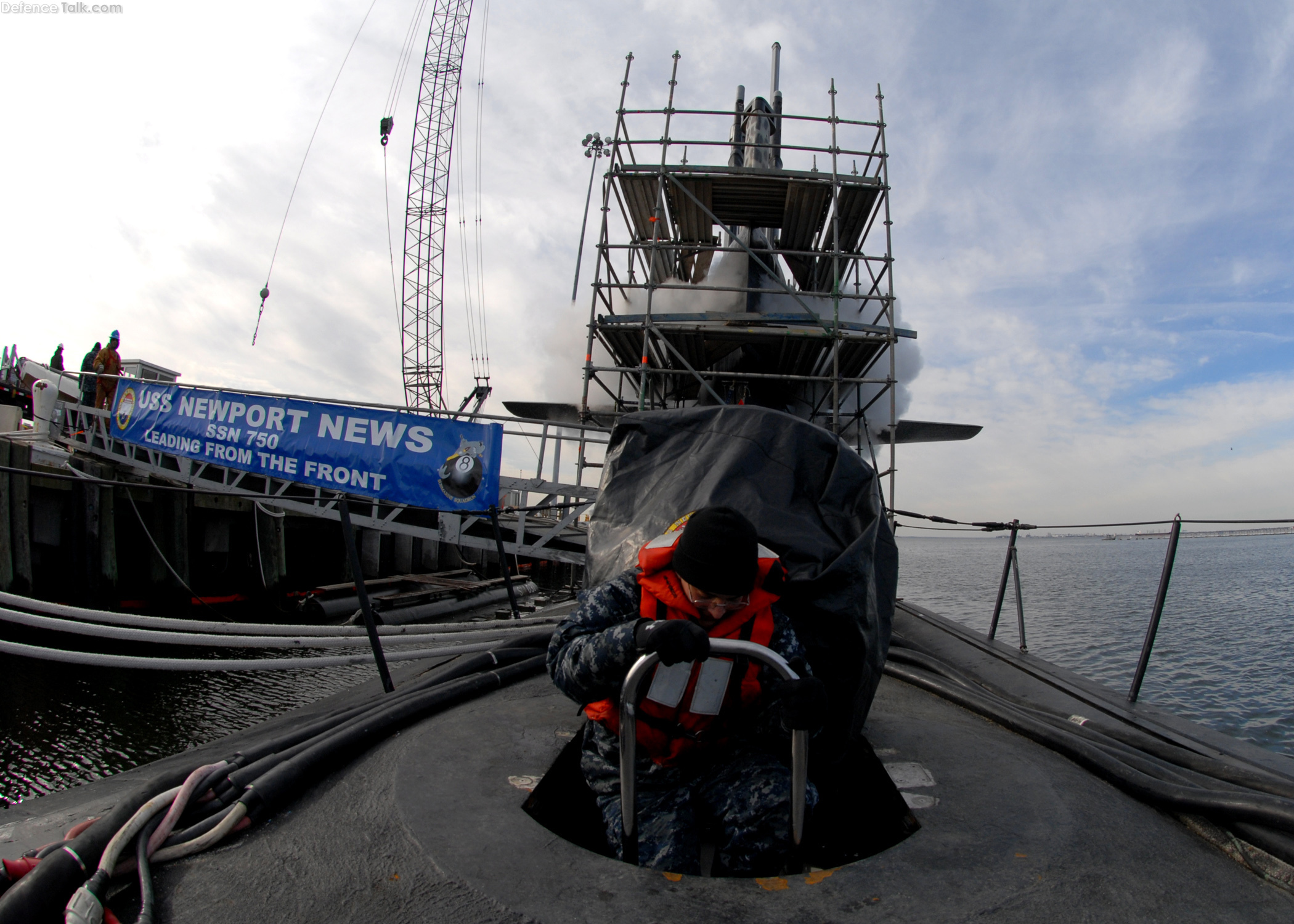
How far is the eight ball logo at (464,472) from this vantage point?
8680mm

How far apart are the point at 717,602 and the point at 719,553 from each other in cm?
19

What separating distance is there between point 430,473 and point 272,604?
544 centimetres

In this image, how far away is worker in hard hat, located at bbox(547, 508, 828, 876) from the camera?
2.02m

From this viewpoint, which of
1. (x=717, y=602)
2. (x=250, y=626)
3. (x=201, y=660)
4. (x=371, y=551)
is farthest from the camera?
(x=371, y=551)

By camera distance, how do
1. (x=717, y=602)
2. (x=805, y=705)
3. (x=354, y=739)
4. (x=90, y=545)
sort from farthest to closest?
(x=90, y=545) → (x=354, y=739) → (x=717, y=602) → (x=805, y=705)

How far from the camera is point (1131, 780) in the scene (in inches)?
93.2

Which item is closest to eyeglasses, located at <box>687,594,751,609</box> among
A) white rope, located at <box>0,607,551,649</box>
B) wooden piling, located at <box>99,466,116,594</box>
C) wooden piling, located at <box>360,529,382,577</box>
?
white rope, located at <box>0,607,551,649</box>

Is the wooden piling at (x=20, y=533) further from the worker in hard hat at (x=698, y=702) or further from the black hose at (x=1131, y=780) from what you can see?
the black hose at (x=1131, y=780)

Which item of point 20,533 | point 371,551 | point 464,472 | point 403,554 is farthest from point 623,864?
point 403,554

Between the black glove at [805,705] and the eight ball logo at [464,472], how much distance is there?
23.9ft

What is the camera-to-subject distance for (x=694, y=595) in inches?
82.0

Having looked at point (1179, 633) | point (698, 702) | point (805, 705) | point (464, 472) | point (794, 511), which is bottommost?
point (1179, 633)

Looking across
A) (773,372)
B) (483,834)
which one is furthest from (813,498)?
(773,372)

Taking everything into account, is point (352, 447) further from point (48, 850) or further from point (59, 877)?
point (59, 877)
